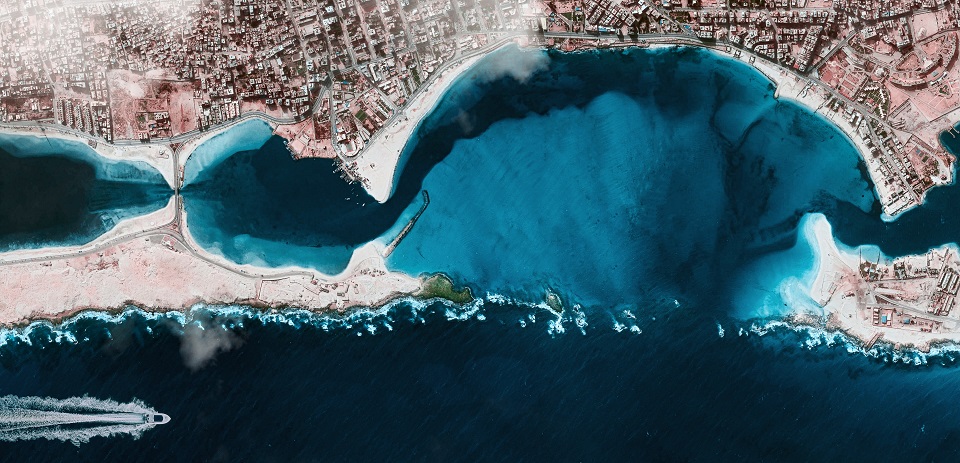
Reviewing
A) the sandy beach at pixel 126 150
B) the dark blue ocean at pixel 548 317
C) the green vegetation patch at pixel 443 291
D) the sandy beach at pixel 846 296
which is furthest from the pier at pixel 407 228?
the sandy beach at pixel 846 296

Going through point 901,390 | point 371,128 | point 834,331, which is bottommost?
point 901,390

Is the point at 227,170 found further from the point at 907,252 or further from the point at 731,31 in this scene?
the point at 907,252

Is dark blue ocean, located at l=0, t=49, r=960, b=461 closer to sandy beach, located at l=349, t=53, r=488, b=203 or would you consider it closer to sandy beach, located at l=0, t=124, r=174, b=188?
sandy beach, located at l=349, t=53, r=488, b=203

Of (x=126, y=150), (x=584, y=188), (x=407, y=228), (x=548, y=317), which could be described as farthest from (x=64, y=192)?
(x=584, y=188)

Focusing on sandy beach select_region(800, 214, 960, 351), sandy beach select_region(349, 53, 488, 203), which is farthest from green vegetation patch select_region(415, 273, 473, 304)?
sandy beach select_region(800, 214, 960, 351)

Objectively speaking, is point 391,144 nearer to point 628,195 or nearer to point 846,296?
point 628,195

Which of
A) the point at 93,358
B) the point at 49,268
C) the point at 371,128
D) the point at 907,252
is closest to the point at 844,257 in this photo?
the point at 907,252
